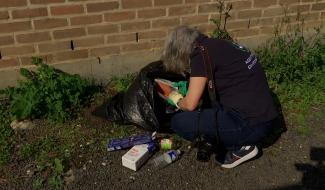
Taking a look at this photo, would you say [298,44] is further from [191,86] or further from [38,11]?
[38,11]

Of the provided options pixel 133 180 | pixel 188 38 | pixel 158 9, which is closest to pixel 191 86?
pixel 188 38

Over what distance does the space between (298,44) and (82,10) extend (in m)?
2.46

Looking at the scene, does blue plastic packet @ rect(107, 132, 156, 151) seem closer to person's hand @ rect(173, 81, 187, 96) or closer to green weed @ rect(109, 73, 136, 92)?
person's hand @ rect(173, 81, 187, 96)

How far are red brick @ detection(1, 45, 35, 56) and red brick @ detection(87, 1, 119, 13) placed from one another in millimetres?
675

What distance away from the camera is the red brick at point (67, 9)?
3.92 metres

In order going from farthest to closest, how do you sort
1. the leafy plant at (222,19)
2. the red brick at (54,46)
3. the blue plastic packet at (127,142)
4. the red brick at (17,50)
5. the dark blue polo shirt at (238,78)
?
the leafy plant at (222,19), the red brick at (54,46), the red brick at (17,50), the blue plastic packet at (127,142), the dark blue polo shirt at (238,78)

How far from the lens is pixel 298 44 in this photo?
479cm

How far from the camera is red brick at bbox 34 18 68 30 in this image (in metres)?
3.92

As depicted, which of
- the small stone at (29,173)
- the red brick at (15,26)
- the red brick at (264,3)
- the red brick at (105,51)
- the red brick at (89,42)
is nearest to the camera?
the small stone at (29,173)

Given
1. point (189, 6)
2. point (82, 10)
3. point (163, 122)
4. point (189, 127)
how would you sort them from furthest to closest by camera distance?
point (189, 6), point (82, 10), point (163, 122), point (189, 127)

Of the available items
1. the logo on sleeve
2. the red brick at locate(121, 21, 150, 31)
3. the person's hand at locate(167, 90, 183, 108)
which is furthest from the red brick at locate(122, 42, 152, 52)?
the logo on sleeve

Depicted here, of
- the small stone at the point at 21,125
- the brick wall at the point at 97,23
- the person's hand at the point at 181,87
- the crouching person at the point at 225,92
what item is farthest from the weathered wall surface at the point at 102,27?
the crouching person at the point at 225,92

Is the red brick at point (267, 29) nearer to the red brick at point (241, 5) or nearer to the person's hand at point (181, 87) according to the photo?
the red brick at point (241, 5)

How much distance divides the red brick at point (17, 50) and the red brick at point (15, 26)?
0.18 metres
